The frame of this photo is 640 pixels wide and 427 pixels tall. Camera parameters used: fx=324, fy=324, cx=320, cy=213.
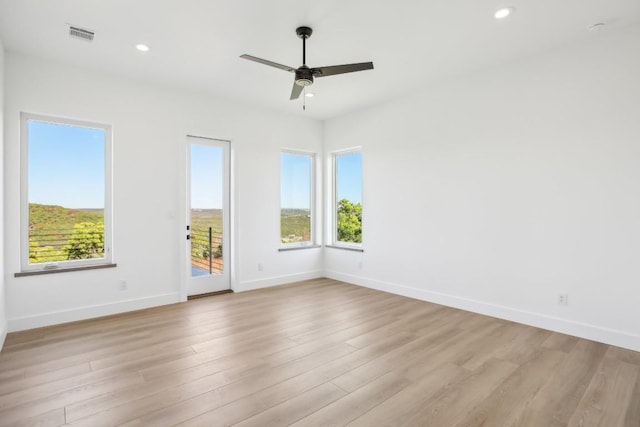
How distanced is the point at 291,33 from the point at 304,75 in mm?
505

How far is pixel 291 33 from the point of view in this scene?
3066 millimetres

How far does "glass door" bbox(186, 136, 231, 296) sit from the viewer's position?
4.76 metres

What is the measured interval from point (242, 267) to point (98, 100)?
292 cm

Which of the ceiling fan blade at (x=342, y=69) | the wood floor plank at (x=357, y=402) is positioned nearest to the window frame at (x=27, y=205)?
the ceiling fan blade at (x=342, y=69)

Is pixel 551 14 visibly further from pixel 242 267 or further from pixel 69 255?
pixel 69 255

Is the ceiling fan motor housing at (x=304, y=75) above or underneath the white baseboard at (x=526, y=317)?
above

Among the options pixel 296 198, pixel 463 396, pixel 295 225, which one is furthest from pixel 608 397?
pixel 296 198

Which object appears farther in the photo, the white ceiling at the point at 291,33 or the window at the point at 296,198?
the window at the point at 296,198

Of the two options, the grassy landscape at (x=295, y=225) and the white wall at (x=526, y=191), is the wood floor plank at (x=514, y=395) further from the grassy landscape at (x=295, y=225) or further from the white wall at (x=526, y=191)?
the grassy landscape at (x=295, y=225)

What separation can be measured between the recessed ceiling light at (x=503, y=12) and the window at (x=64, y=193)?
439cm

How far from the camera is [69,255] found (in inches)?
151

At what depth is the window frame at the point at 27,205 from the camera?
3.54m

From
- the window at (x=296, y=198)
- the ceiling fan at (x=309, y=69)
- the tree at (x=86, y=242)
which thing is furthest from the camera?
the window at (x=296, y=198)

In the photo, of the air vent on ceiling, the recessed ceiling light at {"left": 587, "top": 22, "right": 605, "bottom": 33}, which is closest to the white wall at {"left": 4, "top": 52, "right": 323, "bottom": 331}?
the air vent on ceiling
